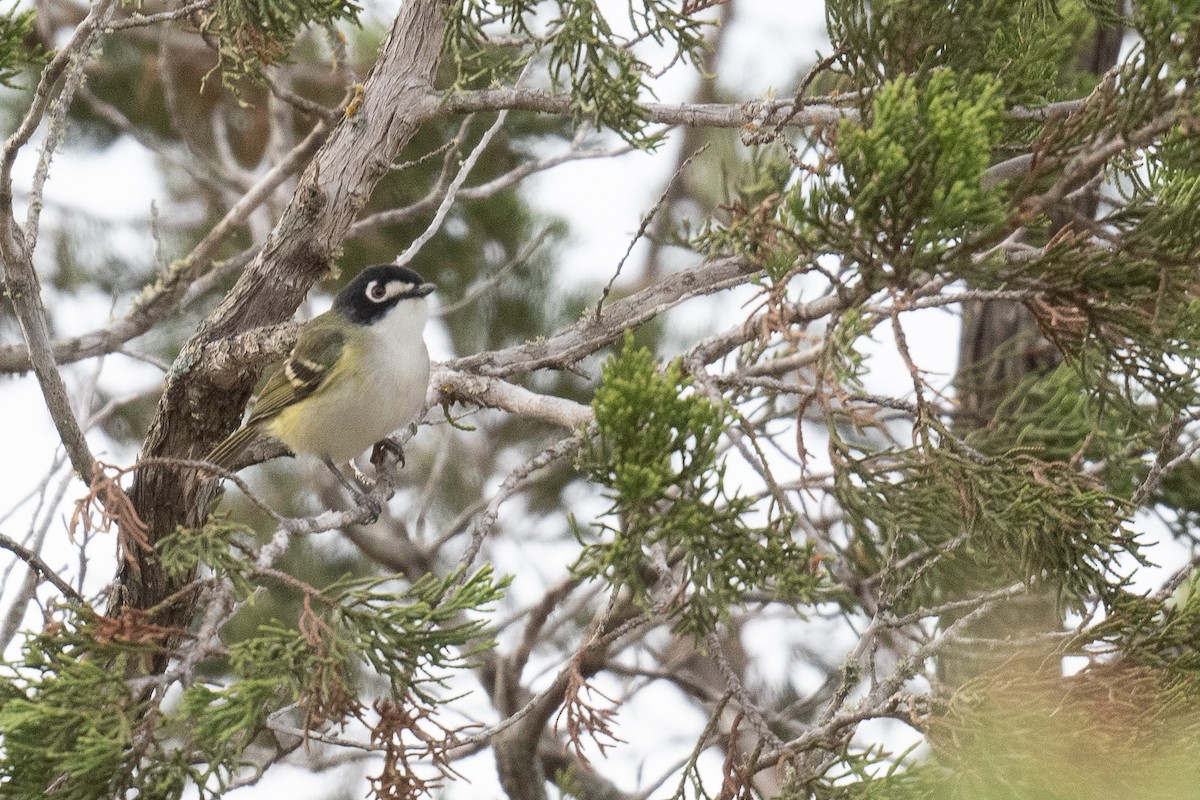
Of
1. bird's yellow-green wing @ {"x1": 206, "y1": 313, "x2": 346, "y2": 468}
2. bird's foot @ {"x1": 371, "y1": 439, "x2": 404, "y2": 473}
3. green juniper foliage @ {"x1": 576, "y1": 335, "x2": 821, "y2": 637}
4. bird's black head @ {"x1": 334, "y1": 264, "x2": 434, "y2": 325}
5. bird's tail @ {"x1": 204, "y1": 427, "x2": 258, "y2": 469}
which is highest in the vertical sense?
bird's black head @ {"x1": 334, "y1": 264, "x2": 434, "y2": 325}

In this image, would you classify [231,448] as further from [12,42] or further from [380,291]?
[12,42]

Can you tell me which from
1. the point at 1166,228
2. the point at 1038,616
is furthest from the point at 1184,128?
the point at 1038,616

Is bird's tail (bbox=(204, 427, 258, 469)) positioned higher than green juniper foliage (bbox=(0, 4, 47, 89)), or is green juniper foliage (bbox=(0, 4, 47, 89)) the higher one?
green juniper foliage (bbox=(0, 4, 47, 89))

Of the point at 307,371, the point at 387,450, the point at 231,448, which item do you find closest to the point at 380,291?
the point at 307,371

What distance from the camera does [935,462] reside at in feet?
8.05

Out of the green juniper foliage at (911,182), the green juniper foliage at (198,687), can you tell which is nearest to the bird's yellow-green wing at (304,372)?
the green juniper foliage at (198,687)

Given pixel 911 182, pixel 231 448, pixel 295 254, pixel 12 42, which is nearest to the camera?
pixel 911 182

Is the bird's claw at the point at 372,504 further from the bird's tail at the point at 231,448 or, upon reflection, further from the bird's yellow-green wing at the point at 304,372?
the bird's yellow-green wing at the point at 304,372

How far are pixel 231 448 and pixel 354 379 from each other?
48 centimetres

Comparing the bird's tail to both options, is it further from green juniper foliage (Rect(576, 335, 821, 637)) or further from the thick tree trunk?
green juniper foliage (Rect(576, 335, 821, 637))

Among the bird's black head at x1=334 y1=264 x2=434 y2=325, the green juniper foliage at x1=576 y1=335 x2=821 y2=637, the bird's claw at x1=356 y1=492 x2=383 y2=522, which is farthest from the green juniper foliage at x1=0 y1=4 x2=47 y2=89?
the green juniper foliage at x1=576 y1=335 x2=821 y2=637

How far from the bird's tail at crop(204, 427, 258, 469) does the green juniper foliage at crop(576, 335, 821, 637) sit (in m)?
1.49

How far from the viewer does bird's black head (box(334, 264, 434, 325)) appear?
4160 millimetres

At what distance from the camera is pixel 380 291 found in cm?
420
